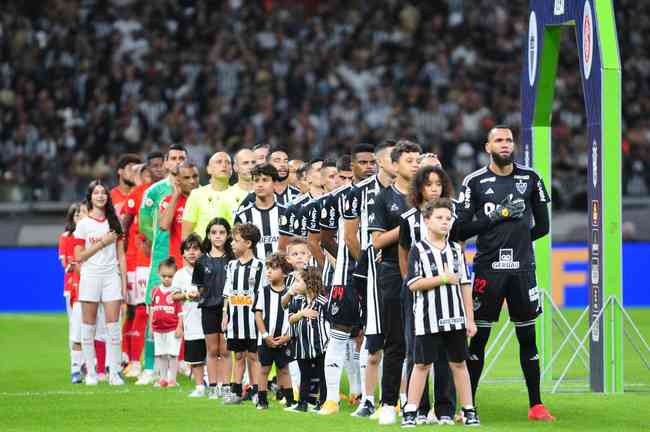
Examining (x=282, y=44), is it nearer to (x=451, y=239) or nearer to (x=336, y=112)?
(x=336, y=112)

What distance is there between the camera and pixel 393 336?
35.2 ft

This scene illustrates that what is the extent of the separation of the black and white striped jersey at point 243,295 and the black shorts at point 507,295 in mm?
2219

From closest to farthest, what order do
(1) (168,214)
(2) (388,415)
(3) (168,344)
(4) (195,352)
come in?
(2) (388,415)
(4) (195,352)
(3) (168,344)
(1) (168,214)

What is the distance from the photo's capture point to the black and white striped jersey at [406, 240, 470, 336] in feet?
33.2

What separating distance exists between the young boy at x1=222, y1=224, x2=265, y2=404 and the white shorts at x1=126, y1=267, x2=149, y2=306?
10.2 ft

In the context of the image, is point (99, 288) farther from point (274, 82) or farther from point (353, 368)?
point (274, 82)

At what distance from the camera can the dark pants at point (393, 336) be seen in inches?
421

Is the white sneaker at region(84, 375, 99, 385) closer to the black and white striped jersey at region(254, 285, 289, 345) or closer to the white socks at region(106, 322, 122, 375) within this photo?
the white socks at region(106, 322, 122, 375)

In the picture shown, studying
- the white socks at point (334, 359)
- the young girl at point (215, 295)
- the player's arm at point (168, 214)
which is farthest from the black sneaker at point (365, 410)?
the player's arm at point (168, 214)

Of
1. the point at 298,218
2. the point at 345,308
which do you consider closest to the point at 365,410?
the point at 345,308

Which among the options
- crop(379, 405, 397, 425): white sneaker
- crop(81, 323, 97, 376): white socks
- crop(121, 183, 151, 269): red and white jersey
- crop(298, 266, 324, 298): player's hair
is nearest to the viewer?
crop(379, 405, 397, 425): white sneaker

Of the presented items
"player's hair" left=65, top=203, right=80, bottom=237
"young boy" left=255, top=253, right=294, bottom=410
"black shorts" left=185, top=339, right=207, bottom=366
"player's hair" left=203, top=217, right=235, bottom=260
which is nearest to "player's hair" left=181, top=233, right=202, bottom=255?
"player's hair" left=203, top=217, right=235, bottom=260

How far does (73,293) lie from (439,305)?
6.68m

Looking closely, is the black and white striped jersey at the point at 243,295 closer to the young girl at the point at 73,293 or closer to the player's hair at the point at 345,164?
the player's hair at the point at 345,164
